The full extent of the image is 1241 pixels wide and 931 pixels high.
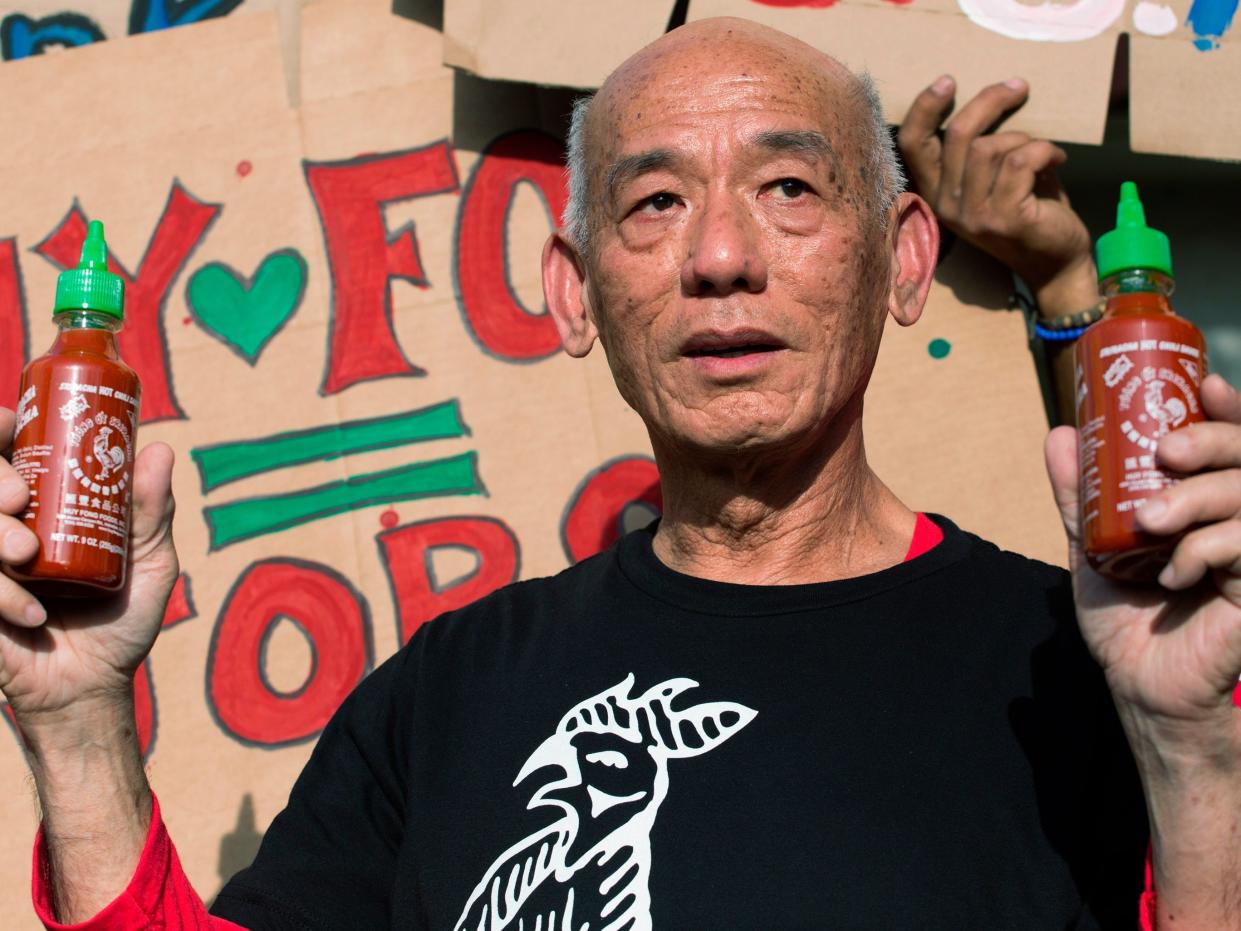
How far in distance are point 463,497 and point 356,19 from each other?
1100 mm

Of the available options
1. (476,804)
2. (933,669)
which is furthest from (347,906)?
(933,669)

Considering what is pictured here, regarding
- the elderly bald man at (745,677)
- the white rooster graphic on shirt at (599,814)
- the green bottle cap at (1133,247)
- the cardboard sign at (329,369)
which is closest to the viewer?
the green bottle cap at (1133,247)

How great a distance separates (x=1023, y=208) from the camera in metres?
2.38

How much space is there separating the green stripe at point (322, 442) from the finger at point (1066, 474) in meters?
1.67

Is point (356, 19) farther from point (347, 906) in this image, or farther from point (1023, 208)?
point (347, 906)

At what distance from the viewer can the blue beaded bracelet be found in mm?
2434

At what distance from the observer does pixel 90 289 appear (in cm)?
147

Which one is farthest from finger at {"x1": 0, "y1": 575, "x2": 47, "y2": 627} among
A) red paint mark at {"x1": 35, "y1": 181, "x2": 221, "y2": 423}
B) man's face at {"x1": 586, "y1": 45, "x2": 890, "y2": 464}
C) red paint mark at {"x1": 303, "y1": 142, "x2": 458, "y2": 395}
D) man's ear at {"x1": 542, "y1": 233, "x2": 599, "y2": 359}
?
red paint mark at {"x1": 35, "y1": 181, "x2": 221, "y2": 423}

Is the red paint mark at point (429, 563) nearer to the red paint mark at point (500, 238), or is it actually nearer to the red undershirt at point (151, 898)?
the red paint mark at point (500, 238)

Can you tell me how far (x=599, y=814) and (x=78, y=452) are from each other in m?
0.69

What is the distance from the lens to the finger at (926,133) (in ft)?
7.89

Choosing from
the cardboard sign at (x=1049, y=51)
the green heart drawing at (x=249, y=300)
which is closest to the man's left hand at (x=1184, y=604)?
the cardboard sign at (x=1049, y=51)

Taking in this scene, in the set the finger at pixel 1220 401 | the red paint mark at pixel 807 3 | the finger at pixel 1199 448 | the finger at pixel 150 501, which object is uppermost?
the red paint mark at pixel 807 3

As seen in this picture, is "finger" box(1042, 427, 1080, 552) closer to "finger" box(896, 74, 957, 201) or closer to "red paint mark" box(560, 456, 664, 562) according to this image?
"finger" box(896, 74, 957, 201)
